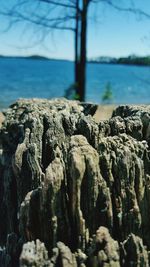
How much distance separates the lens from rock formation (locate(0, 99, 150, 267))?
2.85 metres

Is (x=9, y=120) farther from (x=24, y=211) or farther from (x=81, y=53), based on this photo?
(x=81, y=53)

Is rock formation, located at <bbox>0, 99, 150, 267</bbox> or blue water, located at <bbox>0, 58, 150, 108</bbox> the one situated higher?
blue water, located at <bbox>0, 58, 150, 108</bbox>

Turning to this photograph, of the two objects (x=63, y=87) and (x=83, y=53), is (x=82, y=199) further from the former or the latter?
(x=63, y=87)

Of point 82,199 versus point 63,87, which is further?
point 63,87

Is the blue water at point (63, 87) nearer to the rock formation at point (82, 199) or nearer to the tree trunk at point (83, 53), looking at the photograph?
the tree trunk at point (83, 53)

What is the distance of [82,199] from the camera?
308cm

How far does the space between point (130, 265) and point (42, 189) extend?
0.66 m

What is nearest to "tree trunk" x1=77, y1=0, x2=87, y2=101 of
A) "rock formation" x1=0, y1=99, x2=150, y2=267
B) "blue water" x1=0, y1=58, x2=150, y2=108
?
"blue water" x1=0, y1=58, x2=150, y2=108

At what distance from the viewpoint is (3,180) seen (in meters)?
4.23

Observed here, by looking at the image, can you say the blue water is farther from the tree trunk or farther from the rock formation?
the rock formation

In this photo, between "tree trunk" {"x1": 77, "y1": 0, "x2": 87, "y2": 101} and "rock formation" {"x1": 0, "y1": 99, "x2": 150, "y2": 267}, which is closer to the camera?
"rock formation" {"x1": 0, "y1": 99, "x2": 150, "y2": 267}

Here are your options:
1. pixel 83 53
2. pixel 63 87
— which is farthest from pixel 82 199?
pixel 63 87

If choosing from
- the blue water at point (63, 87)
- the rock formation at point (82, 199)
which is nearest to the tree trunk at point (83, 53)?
the blue water at point (63, 87)

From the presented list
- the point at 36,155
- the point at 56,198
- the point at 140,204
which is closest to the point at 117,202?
the point at 140,204
